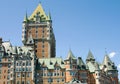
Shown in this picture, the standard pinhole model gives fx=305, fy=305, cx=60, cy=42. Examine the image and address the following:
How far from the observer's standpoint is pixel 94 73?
458 ft

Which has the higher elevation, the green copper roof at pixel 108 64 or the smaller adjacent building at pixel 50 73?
the green copper roof at pixel 108 64

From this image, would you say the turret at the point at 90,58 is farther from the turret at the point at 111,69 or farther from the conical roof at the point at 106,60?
the conical roof at the point at 106,60

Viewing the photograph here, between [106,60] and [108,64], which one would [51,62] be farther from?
[108,64]

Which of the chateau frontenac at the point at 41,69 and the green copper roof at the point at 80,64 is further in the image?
the green copper roof at the point at 80,64

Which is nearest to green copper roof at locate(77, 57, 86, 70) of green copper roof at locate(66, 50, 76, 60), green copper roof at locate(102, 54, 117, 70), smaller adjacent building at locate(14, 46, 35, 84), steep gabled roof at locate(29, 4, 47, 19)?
green copper roof at locate(66, 50, 76, 60)

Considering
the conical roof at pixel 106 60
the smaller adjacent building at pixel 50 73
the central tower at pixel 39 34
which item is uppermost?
the central tower at pixel 39 34

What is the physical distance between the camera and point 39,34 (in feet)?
517

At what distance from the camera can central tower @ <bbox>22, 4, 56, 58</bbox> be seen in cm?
15475

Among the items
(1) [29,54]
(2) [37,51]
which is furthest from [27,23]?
(1) [29,54]

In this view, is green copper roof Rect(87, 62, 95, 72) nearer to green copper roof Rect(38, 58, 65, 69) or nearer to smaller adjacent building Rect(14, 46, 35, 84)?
green copper roof Rect(38, 58, 65, 69)

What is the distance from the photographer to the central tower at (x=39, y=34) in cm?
15475

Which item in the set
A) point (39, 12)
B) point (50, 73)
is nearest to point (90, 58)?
point (50, 73)

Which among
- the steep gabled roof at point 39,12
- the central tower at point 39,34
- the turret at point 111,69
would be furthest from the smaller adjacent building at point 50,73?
the steep gabled roof at point 39,12

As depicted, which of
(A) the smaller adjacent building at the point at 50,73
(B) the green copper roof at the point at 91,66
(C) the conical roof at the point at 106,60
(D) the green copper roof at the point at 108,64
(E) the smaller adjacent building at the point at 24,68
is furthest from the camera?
(C) the conical roof at the point at 106,60
